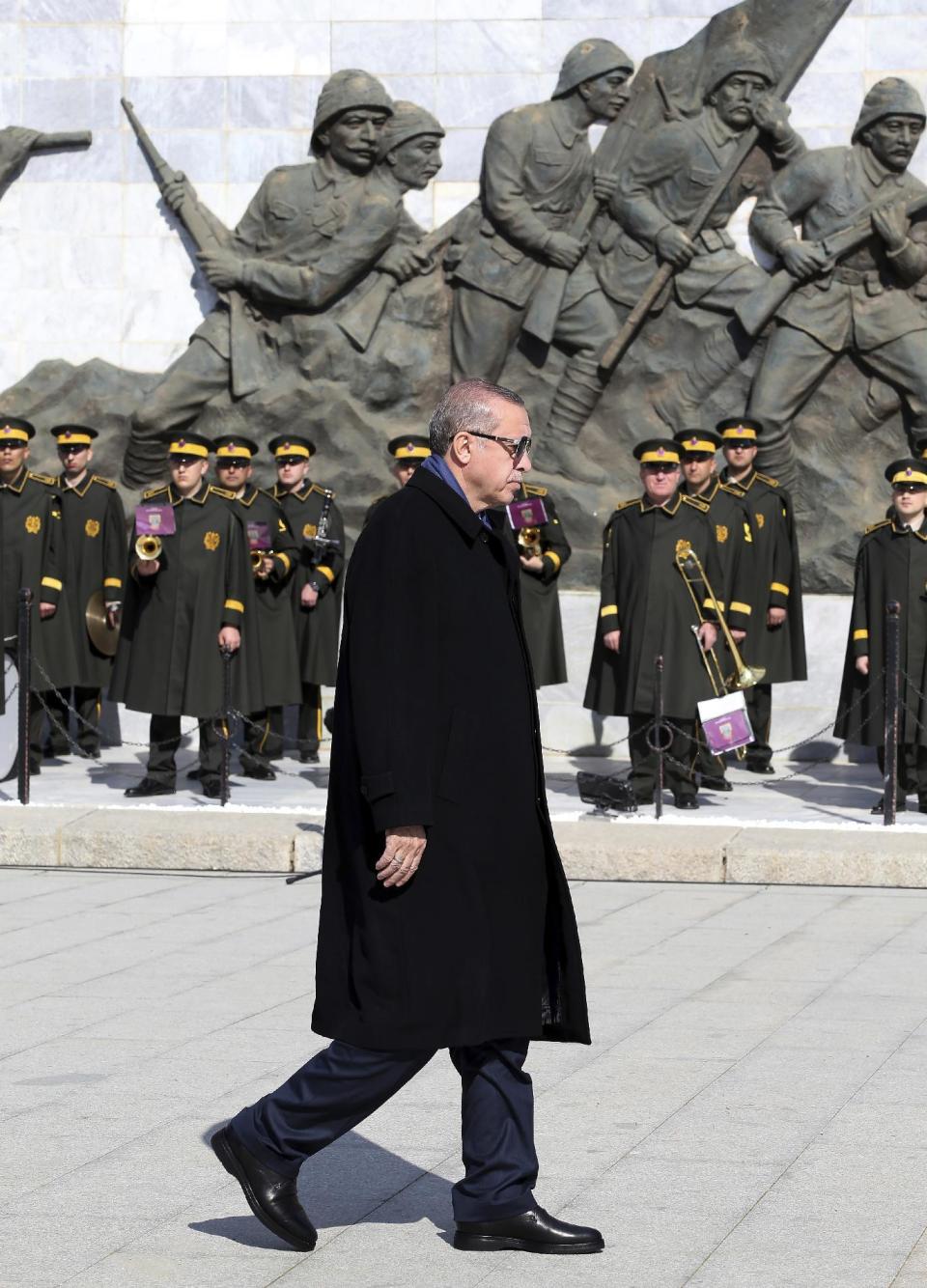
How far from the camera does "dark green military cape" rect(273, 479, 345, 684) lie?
12.0 meters

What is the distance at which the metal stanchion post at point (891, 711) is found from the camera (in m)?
9.22

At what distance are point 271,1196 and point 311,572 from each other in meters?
8.10

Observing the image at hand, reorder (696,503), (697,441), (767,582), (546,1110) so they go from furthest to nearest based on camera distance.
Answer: (767,582) → (697,441) → (696,503) → (546,1110)

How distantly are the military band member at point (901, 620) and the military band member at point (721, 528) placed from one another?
0.68 metres

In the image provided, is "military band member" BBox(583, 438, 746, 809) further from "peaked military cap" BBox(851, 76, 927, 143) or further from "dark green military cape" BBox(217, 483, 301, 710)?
"peaked military cap" BBox(851, 76, 927, 143)

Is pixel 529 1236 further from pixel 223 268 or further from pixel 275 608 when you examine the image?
pixel 223 268

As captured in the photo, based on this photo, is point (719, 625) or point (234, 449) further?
point (234, 449)

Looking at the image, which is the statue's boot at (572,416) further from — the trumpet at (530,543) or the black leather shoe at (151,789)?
the black leather shoe at (151,789)

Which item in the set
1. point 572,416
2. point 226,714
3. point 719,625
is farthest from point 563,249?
point 226,714

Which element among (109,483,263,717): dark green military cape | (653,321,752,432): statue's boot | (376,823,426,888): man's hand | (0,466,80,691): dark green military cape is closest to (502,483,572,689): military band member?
(109,483,263,717): dark green military cape

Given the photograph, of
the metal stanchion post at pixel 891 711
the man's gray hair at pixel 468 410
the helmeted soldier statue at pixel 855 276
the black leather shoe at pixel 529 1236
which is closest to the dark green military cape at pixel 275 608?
the helmeted soldier statue at pixel 855 276

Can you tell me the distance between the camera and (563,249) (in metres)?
13.1

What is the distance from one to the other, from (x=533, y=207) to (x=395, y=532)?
947cm

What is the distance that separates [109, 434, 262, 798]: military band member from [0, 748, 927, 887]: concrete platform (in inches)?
22.5
